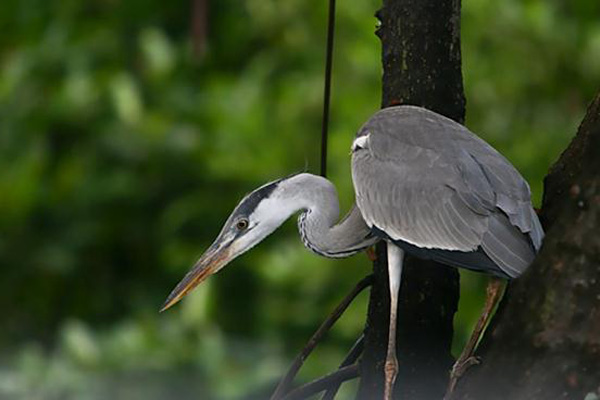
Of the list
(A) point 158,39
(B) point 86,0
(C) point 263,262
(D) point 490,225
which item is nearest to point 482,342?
(D) point 490,225

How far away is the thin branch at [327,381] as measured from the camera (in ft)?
6.07

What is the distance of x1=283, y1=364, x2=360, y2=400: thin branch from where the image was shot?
6.07 ft

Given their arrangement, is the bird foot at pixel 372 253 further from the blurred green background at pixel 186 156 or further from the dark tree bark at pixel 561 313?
the blurred green background at pixel 186 156

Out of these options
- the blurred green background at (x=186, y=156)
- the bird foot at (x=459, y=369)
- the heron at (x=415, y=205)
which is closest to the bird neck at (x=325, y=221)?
the heron at (x=415, y=205)

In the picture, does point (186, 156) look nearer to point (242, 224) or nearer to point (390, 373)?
point (242, 224)

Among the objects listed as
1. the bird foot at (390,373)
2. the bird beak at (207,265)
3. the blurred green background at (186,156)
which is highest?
the bird beak at (207,265)

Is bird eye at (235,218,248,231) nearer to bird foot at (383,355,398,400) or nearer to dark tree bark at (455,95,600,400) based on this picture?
bird foot at (383,355,398,400)

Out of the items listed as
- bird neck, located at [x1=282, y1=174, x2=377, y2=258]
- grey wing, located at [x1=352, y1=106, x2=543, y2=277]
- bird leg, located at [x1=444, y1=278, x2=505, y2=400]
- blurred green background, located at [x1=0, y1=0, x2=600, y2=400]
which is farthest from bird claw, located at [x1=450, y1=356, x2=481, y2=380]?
blurred green background, located at [x1=0, y1=0, x2=600, y2=400]

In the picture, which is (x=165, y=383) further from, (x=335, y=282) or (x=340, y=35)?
(x=340, y=35)

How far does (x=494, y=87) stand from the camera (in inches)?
143

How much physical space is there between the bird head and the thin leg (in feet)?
0.53

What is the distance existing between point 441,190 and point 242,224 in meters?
0.30

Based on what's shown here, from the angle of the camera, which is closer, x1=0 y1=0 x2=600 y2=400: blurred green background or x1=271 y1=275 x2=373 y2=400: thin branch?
x1=271 y1=275 x2=373 y2=400: thin branch

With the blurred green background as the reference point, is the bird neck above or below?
above
